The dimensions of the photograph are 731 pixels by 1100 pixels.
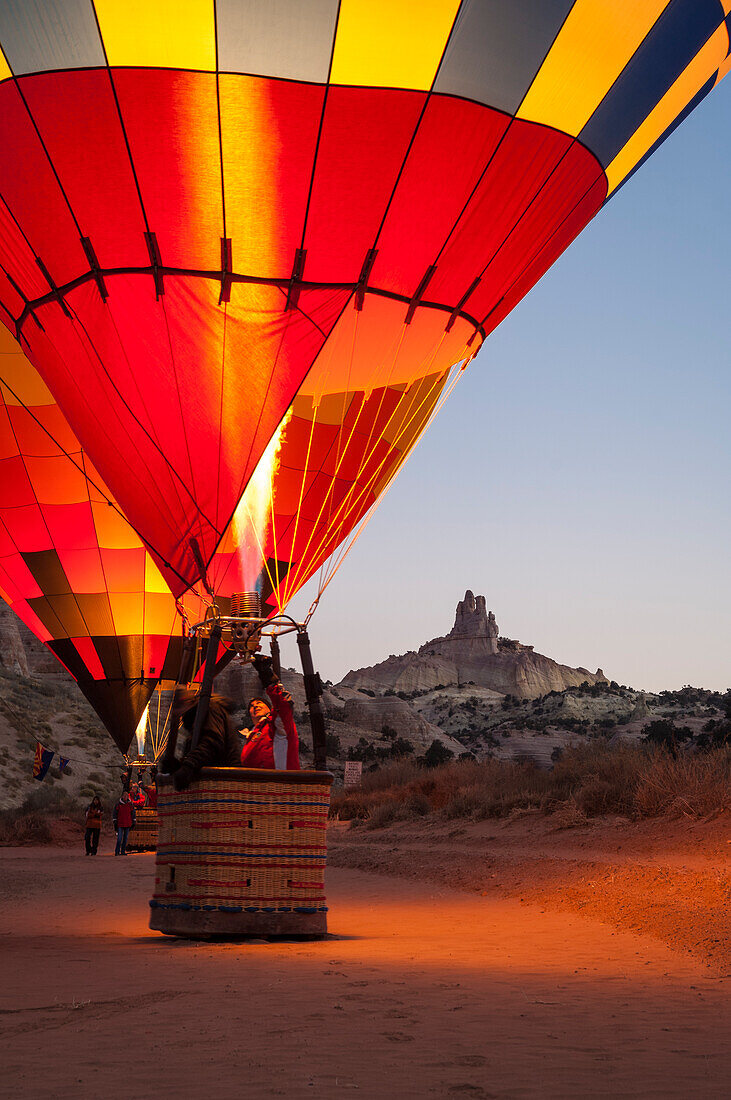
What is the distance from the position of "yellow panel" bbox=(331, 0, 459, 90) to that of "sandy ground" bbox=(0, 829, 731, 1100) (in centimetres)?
554

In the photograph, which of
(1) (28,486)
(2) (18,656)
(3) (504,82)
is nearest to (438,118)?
(3) (504,82)

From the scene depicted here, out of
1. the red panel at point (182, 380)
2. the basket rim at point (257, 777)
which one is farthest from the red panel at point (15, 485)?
the basket rim at point (257, 777)

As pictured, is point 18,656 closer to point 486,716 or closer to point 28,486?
point 486,716

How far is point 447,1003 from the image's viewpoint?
4570 millimetres

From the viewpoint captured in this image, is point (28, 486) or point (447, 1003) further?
point (28, 486)

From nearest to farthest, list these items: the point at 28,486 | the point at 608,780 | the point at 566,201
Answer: the point at 566,201 → the point at 28,486 → the point at 608,780

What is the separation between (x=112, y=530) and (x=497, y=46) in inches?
385

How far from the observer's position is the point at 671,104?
8.49 metres

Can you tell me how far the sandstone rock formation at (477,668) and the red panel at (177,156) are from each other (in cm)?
9122

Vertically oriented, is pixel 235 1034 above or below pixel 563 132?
below

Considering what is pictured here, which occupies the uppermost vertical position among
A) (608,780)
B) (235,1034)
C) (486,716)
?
(486,716)

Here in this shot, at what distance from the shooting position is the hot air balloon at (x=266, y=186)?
22.6ft

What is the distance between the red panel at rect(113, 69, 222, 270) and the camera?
6898 mm

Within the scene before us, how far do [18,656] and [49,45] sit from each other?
2088 inches
